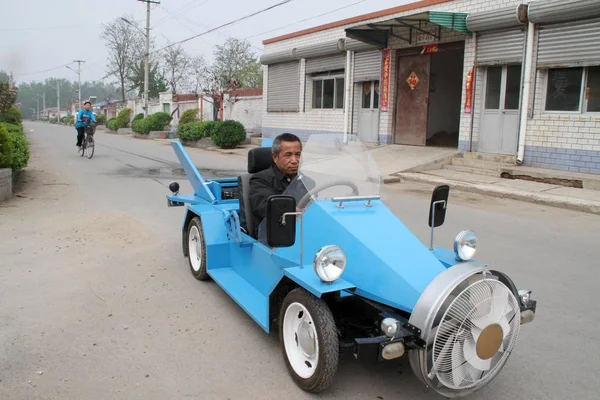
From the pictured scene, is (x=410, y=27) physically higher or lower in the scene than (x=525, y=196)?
higher

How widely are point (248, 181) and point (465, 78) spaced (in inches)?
469

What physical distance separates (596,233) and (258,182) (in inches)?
219

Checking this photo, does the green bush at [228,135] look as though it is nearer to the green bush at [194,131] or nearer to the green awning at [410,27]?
the green bush at [194,131]

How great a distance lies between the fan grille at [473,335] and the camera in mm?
2572

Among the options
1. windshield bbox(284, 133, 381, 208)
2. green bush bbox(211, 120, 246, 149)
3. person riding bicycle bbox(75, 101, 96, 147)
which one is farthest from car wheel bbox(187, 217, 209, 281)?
green bush bbox(211, 120, 246, 149)

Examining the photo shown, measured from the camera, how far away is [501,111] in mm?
13797

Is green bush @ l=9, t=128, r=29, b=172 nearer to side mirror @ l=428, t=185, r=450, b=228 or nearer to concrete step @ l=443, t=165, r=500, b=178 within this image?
side mirror @ l=428, t=185, r=450, b=228

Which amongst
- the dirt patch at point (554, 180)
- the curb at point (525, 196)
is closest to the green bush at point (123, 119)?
the curb at point (525, 196)

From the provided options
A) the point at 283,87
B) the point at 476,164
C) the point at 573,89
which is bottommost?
the point at 476,164

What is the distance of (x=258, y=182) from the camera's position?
404 cm

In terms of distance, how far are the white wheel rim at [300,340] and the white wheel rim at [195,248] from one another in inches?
76.5

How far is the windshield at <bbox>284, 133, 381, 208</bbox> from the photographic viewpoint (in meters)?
3.50

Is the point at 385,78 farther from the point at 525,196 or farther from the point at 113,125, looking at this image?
the point at 113,125

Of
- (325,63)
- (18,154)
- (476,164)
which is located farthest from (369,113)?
(18,154)
